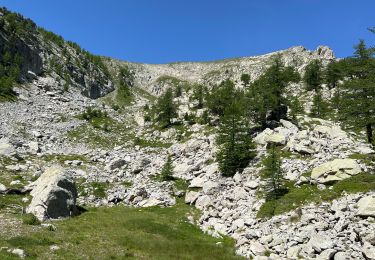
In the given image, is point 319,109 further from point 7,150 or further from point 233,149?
point 7,150

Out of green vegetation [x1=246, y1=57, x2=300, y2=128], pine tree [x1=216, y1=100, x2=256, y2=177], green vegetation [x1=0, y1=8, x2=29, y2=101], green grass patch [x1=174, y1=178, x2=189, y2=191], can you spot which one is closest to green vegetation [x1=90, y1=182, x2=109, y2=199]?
green grass patch [x1=174, y1=178, x2=189, y2=191]

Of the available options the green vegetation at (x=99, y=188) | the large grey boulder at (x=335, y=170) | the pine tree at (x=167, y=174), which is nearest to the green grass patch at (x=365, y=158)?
the large grey boulder at (x=335, y=170)

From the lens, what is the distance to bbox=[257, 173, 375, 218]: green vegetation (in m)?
30.4

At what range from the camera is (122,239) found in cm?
2908

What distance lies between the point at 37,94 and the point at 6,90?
1175cm

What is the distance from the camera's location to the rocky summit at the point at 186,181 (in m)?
26.2

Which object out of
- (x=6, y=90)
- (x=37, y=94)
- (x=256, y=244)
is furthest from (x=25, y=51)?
(x=256, y=244)

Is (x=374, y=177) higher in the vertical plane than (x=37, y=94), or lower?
lower

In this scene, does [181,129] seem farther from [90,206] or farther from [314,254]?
[314,254]

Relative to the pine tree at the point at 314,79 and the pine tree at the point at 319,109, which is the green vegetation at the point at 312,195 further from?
the pine tree at the point at 314,79

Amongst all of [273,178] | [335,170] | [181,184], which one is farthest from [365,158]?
[181,184]

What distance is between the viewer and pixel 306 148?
141 feet

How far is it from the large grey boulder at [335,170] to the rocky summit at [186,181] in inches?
4.4

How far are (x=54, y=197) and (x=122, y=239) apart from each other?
367 inches
